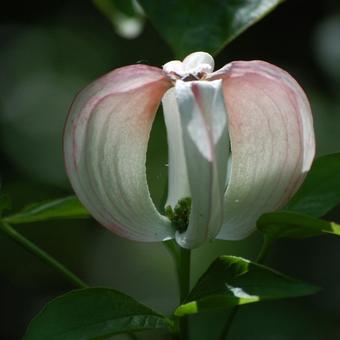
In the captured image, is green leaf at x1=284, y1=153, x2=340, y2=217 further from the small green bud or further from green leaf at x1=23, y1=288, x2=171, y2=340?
green leaf at x1=23, y1=288, x2=171, y2=340

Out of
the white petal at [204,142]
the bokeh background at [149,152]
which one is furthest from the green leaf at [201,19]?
the bokeh background at [149,152]

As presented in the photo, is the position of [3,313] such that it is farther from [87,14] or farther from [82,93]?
[82,93]

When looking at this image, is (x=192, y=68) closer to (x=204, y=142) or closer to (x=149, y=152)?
(x=204, y=142)

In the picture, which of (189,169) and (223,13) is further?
(223,13)

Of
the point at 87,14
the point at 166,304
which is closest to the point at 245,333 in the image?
the point at 166,304

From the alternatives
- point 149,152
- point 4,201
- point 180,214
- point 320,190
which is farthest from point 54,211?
point 149,152

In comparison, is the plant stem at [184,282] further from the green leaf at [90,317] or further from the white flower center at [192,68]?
the white flower center at [192,68]
